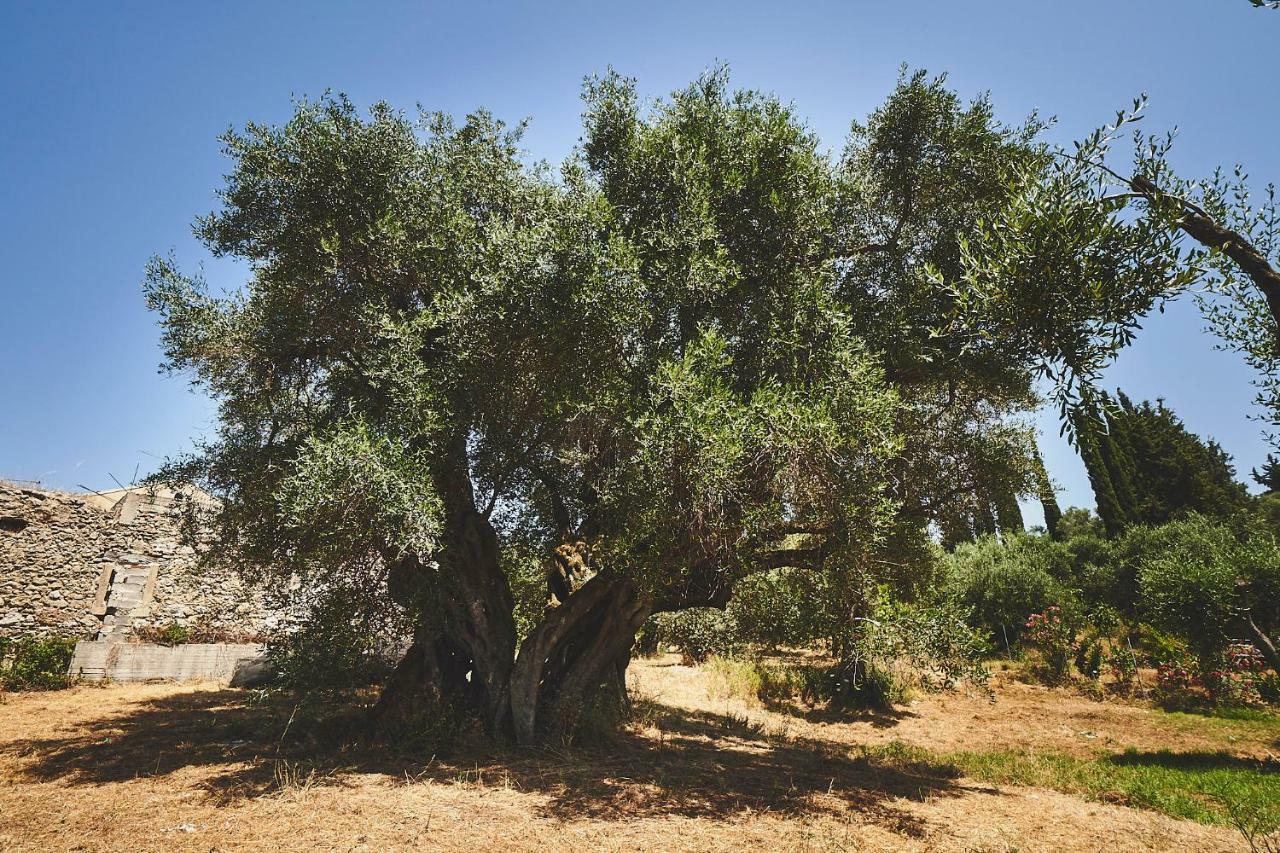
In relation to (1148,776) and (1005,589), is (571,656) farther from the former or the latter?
(1005,589)

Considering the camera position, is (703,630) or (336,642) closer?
(336,642)

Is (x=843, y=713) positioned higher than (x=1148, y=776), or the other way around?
(x=843, y=713)

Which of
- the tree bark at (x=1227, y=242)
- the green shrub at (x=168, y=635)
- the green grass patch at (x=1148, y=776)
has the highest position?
the tree bark at (x=1227, y=242)

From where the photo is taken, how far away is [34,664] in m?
17.1

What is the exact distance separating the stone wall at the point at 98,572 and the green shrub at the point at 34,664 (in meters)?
1.53

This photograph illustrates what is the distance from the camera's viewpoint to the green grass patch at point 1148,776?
31.4 feet

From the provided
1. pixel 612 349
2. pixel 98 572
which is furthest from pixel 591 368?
pixel 98 572

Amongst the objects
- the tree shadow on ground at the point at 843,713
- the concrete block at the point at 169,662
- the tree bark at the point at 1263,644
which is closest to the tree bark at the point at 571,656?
the tree shadow on ground at the point at 843,713

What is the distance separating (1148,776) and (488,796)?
1267 centimetres

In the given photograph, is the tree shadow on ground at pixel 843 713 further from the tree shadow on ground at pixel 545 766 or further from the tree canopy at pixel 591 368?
the tree canopy at pixel 591 368

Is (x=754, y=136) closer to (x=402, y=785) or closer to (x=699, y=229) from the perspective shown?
(x=699, y=229)

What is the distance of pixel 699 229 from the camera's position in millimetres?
11141

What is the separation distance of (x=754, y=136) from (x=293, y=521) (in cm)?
1041

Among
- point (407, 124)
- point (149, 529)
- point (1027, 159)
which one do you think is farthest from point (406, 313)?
point (149, 529)
